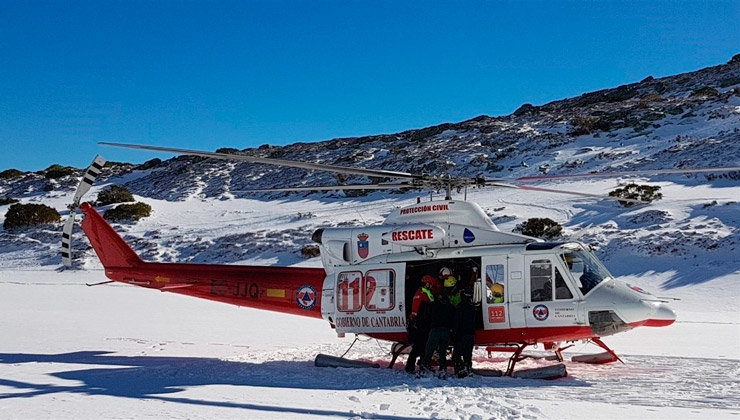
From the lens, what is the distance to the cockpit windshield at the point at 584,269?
924 centimetres

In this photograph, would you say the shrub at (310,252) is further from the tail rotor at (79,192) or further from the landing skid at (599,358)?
the landing skid at (599,358)

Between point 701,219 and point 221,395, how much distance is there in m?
20.0

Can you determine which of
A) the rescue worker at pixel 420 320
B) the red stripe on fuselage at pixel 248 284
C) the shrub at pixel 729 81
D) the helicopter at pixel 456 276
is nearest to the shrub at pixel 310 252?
the red stripe on fuselage at pixel 248 284

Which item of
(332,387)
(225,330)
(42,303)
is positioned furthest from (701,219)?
(42,303)

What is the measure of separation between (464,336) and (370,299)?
5.72 ft

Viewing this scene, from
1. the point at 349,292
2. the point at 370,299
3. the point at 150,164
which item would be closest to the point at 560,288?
the point at 370,299

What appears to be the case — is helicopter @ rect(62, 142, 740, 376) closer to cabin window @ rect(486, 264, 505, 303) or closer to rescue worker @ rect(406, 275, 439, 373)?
cabin window @ rect(486, 264, 505, 303)

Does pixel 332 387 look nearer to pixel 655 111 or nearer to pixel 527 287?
pixel 527 287

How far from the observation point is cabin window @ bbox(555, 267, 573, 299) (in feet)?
30.4

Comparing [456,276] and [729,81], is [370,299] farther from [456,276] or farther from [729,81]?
[729,81]

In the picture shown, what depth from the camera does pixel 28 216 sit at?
32.4m

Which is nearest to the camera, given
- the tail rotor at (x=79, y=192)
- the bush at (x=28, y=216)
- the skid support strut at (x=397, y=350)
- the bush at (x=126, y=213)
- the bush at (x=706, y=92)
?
the skid support strut at (x=397, y=350)

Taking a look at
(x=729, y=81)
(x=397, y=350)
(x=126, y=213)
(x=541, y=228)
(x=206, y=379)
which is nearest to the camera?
(x=206, y=379)

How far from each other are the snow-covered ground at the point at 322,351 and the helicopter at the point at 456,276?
0.83 m
